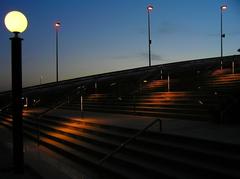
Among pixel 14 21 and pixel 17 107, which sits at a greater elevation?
pixel 14 21

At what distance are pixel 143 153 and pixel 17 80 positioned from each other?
3.39 m

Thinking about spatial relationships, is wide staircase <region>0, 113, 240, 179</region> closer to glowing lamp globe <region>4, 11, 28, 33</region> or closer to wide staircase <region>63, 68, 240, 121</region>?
wide staircase <region>63, 68, 240, 121</region>

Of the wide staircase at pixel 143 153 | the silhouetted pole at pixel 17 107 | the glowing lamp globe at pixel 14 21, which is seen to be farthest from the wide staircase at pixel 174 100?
the glowing lamp globe at pixel 14 21

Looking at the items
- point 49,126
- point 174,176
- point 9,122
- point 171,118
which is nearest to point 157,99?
point 171,118

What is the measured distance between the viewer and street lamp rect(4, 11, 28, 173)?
28.5 ft

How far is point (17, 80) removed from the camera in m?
8.83

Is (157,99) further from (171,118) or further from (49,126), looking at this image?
(49,126)

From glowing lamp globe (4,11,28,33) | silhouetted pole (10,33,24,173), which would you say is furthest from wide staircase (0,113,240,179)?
glowing lamp globe (4,11,28,33)

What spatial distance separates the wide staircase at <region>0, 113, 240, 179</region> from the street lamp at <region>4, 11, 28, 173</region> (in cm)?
180

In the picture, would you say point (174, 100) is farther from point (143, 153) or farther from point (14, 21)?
point (14, 21)

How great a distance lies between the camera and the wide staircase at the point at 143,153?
737 cm

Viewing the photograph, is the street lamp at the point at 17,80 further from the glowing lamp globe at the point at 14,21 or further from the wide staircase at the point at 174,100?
the wide staircase at the point at 174,100

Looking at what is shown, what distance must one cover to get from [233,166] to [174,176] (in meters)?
1.12

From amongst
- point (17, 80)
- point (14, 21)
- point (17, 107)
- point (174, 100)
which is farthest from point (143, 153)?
point (174, 100)
